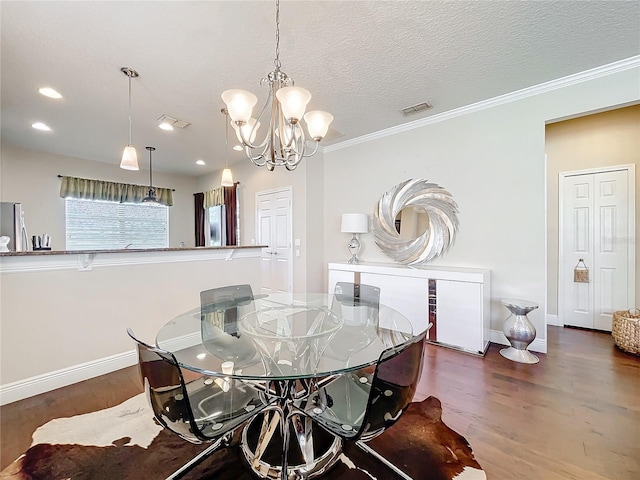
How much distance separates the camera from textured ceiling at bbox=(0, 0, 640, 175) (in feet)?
6.08

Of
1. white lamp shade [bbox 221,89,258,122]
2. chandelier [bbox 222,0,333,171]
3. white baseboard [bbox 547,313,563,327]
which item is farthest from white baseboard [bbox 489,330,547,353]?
white lamp shade [bbox 221,89,258,122]

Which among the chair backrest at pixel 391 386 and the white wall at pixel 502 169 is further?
the white wall at pixel 502 169

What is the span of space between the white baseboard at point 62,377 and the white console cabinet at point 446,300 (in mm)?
2841

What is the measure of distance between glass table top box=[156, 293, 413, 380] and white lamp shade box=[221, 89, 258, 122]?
4.70 feet

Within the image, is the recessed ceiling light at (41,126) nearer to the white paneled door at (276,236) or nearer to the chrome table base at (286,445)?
the white paneled door at (276,236)

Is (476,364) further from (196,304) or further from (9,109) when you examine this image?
(9,109)

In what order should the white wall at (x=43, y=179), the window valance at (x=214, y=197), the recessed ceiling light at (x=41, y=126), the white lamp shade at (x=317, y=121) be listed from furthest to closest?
the window valance at (x=214, y=197) → the white wall at (x=43, y=179) → the recessed ceiling light at (x=41, y=126) → the white lamp shade at (x=317, y=121)

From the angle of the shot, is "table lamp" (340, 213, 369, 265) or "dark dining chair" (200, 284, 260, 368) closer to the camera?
"dark dining chair" (200, 284, 260, 368)

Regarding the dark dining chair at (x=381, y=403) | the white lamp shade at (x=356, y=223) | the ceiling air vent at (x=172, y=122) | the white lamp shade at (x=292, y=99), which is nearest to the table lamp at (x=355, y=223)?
the white lamp shade at (x=356, y=223)

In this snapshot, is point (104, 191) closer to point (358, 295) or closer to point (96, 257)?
point (96, 257)

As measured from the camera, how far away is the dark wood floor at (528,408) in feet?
4.81

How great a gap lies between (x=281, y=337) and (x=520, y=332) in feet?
7.95

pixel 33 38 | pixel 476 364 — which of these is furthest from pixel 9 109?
pixel 476 364

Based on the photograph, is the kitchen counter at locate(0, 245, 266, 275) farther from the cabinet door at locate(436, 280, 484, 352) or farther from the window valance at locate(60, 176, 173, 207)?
the window valance at locate(60, 176, 173, 207)
